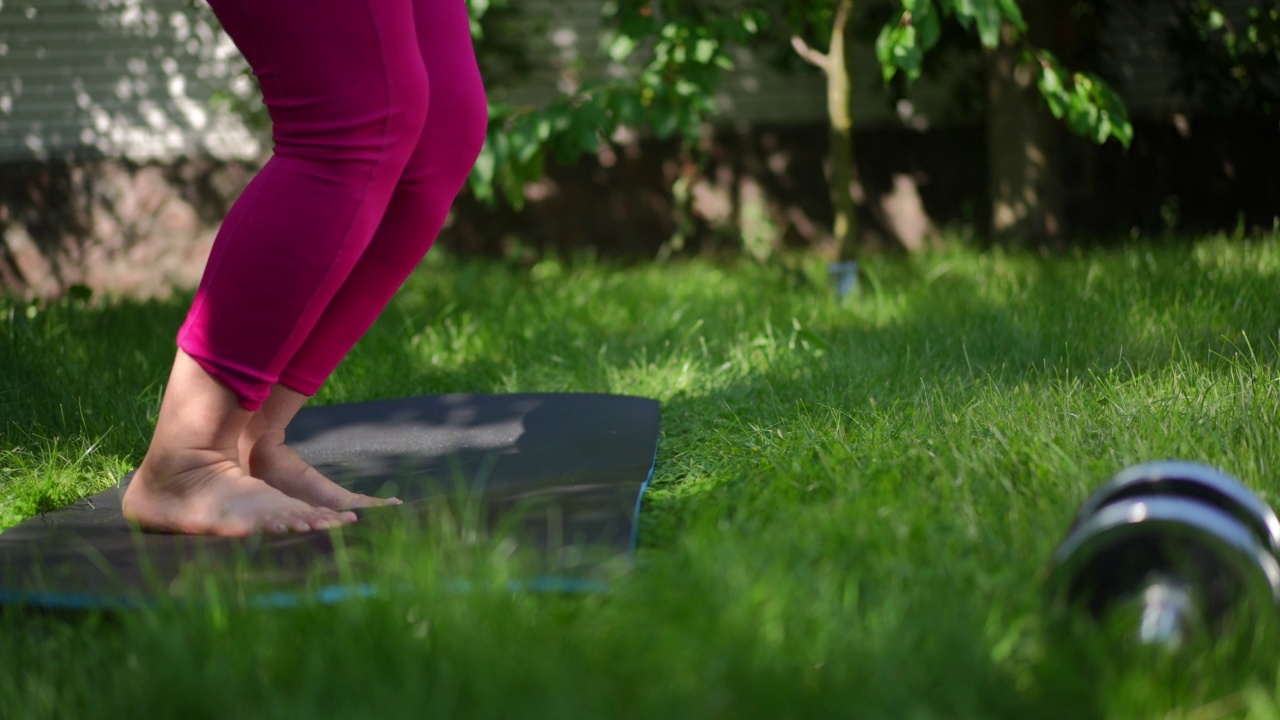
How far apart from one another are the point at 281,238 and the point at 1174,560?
1.15 meters

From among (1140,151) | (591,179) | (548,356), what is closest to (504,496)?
(548,356)

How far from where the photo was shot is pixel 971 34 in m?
4.94

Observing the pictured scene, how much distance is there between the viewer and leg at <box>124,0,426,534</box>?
1.53 metres

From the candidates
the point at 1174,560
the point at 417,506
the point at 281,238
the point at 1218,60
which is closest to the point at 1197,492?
the point at 1174,560

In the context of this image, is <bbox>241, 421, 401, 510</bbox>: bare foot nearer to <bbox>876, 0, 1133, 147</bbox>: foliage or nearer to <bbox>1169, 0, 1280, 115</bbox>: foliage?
<bbox>876, 0, 1133, 147</bbox>: foliage

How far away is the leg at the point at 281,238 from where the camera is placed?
1529 mm

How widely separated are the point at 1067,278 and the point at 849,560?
241 cm

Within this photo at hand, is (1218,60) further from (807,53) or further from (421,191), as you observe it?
(421,191)

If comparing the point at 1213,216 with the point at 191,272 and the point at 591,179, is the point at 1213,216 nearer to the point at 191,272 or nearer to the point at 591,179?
the point at 591,179

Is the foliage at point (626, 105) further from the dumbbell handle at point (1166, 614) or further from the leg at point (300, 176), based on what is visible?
the dumbbell handle at point (1166, 614)

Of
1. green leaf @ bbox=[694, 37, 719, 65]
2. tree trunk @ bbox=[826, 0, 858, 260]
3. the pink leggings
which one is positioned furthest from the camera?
tree trunk @ bbox=[826, 0, 858, 260]

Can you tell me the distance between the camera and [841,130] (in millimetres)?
3889

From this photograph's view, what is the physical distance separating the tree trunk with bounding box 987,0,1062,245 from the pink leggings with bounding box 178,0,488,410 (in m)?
3.54

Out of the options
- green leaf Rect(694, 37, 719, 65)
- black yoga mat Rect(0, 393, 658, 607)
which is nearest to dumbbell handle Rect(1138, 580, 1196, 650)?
black yoga mat Rect(0, 393, 658, 607)
